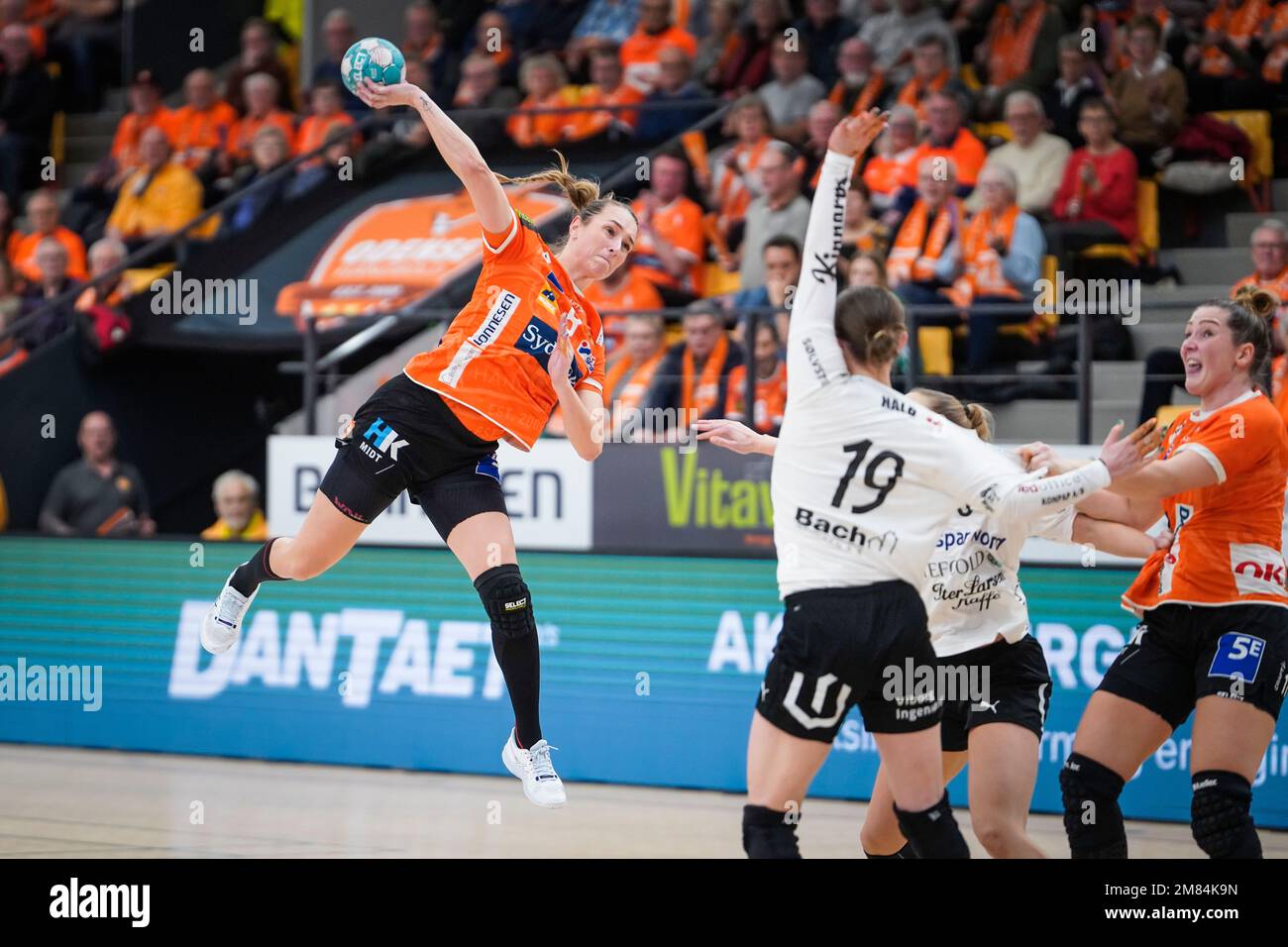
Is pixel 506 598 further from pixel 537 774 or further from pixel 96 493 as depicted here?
pixel 96 493

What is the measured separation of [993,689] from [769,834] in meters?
1.28

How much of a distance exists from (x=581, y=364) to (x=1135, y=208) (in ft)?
18.1

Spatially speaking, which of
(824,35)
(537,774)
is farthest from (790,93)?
(537,774)

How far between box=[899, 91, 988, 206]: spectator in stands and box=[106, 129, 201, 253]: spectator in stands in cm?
635

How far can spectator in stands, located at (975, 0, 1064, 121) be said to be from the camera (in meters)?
11.4

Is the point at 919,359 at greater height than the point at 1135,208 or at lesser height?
lesser

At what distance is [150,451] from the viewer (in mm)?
13555

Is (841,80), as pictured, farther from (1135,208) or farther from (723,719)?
(723,719)

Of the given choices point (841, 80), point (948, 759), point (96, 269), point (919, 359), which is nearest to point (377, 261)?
point (96, 269)

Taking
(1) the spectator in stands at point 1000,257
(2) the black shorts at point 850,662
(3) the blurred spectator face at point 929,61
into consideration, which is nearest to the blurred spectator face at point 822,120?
(3) the blurred spectator face at point 929,61

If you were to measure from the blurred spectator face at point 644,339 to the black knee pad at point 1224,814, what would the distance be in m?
5.19

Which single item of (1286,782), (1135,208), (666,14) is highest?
(666,14)

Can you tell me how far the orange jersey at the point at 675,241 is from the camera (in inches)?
440

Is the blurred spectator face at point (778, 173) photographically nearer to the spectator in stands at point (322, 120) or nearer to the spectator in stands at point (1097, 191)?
the spectator in stands at point (1097, 191)
